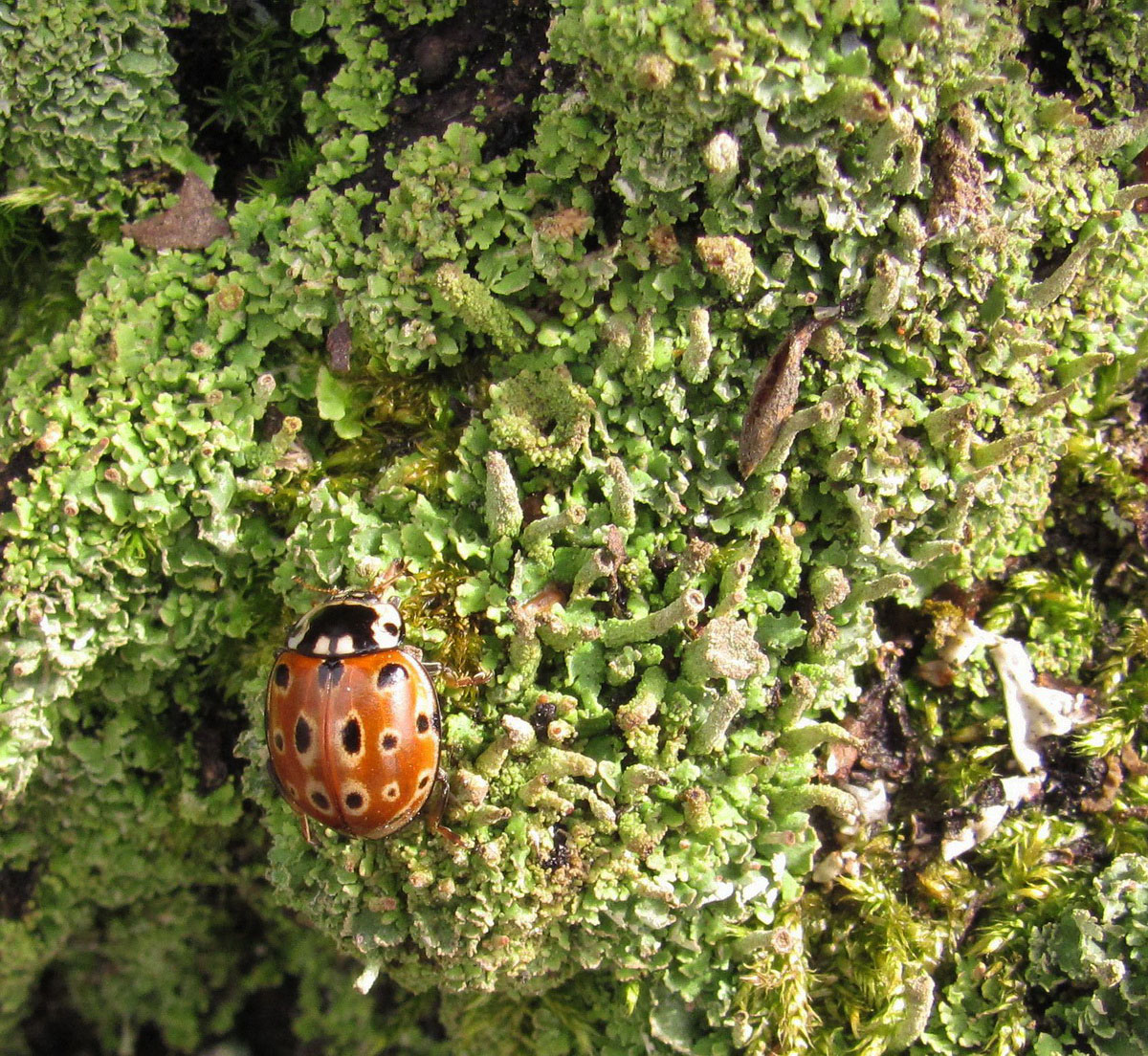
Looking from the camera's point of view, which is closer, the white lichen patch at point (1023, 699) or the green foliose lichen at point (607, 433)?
the green foliose lichen at point (607, 433)

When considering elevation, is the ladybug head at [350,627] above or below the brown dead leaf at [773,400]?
below

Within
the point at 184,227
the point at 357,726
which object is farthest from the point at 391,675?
the point at 184,227

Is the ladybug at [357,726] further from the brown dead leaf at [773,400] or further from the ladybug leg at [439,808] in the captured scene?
the brown dead leaf at [773,400]

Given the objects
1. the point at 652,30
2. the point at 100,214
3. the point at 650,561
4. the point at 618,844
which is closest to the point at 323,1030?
the point at 618,844

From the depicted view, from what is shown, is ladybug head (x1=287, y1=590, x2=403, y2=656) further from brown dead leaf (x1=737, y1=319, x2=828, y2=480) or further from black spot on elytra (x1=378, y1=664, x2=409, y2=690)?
brown dead leaf (x1=737, y1=319, x2=828, y2=480)

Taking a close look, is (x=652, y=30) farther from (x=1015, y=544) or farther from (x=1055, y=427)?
(x=1015, y=544)

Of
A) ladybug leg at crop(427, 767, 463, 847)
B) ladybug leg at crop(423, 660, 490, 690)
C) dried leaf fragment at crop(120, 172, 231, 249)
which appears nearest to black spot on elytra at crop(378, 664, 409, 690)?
ladybug leg at crop(423, 660, 490, 690)

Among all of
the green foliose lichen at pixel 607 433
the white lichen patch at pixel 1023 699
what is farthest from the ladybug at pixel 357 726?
the white lichen patch at pixel 1023 699
